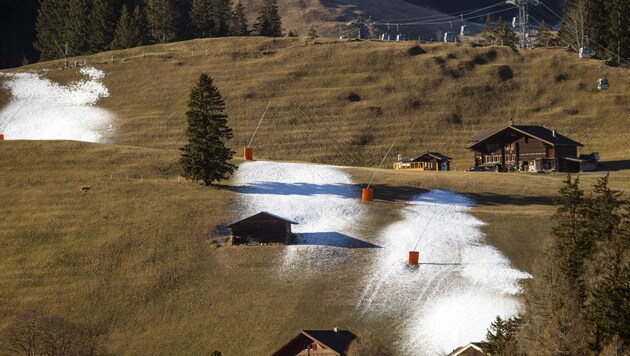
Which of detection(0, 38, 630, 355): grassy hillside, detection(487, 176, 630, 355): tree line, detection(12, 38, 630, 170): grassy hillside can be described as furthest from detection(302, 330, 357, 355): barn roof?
detection(12, 38, 630, 170): grassy hillside

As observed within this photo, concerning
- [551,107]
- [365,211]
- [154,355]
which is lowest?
[154,355]

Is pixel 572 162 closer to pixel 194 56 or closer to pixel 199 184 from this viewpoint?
pixel 199 184

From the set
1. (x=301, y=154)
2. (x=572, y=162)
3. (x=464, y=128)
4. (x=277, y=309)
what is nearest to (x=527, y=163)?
(x=572, y=162)

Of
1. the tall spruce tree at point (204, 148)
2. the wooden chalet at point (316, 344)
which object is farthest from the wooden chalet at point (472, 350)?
the tall spruce tree at point (204, 148)

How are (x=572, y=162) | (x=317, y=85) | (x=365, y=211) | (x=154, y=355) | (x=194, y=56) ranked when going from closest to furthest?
1. (x=154, y=355)
2. (x=365, y=211)
3. (x=572, y=162)
4. (x=317, y=85)
5. (x=194, y=56)

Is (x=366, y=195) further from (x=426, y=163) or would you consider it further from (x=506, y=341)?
(x=506, y=341)

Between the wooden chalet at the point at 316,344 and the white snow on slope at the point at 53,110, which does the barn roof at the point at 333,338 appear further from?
the white snow on slope at the point at 53,110

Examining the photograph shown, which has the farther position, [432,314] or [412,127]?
[412,127]

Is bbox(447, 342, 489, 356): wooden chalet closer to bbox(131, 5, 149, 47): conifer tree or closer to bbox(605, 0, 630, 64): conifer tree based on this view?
bbox(605, 0, 630, 64): conifer tree
